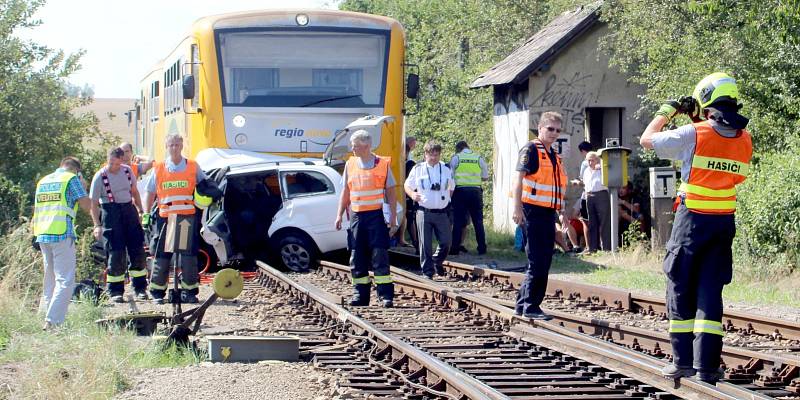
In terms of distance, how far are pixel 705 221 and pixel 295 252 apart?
33.2 ft

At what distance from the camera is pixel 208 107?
1686cm

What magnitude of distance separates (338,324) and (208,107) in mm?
7244

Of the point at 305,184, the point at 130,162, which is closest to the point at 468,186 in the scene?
the point at 305,184

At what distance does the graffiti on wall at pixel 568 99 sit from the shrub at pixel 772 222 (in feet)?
25.8

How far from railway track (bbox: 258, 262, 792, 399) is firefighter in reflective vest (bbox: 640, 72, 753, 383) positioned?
262 millimetres

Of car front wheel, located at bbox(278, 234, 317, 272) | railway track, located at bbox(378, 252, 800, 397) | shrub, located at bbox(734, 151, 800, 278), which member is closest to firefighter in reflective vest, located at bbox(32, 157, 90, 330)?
railway track, located at bbox(378, 252, 800, 397)

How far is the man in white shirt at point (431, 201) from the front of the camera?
15.1 meters

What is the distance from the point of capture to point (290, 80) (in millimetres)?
17297

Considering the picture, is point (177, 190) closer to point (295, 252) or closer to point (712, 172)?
point (295, 252)

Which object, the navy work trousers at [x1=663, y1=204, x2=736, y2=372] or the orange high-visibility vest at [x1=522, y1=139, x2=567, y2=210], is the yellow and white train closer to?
the orange high-visibility vest at [x1=522, y1=139, x2=567, y2=210]

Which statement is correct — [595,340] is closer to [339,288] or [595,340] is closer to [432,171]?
[339,288]

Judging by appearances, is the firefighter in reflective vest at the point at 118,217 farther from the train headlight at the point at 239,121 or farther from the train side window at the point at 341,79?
the train side window at the point at 341,79

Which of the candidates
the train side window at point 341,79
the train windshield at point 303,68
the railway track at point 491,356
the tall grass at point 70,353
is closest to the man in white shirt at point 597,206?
the train windshield at point 303,68

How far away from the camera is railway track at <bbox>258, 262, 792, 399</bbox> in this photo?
7156 mm
